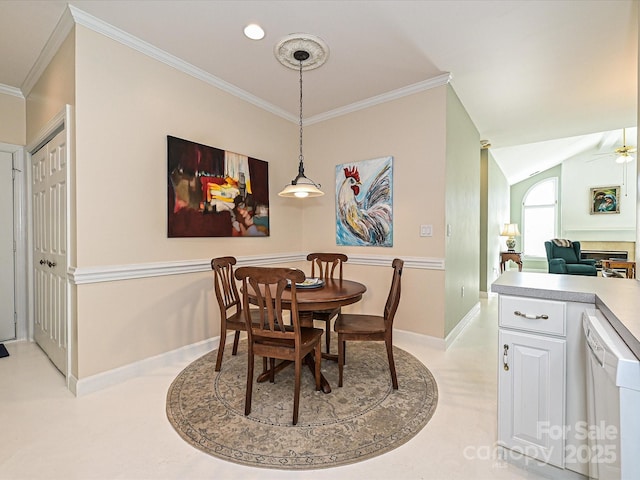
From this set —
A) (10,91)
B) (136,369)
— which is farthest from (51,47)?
(136,369)

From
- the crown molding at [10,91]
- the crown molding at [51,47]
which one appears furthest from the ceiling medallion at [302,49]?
the crown molding at [10,91]

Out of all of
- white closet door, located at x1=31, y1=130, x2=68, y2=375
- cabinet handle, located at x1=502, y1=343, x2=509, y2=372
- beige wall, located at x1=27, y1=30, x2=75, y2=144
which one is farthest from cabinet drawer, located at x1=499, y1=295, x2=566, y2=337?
beige wall, located at x1=27, y1=30, x2=75, y2=144

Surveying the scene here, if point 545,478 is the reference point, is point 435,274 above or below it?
above

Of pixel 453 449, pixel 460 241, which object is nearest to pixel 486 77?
pixel 460 241

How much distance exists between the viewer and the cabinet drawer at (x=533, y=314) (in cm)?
138

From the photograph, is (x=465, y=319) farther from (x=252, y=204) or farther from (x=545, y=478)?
(x=252, y=204)

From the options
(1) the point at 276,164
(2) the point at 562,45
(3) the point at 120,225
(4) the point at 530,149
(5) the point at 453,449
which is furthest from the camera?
(4) the point at 530,149

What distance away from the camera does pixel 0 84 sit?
3.00 m

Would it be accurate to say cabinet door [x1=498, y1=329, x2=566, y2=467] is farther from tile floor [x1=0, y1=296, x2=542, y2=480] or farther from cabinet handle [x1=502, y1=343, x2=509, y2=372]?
tile floor [x1=0, y1=296, x2=542, y2=480]

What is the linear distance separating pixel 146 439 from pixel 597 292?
243 cm

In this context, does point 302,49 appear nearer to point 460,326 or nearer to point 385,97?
point 385,97

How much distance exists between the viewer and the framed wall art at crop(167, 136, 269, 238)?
2.68 metres

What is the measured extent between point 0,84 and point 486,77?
487 cm

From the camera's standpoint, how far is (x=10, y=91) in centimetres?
309
